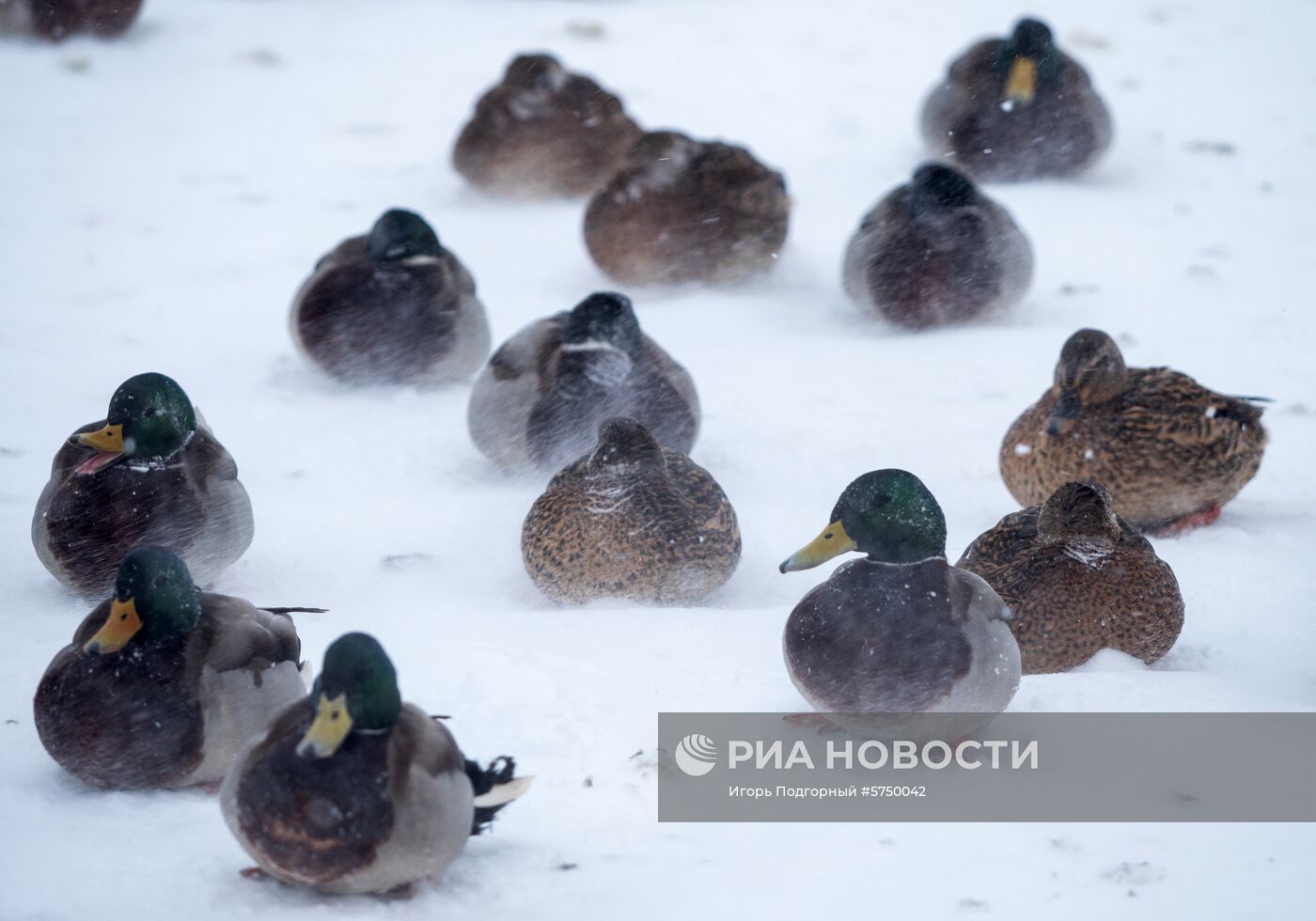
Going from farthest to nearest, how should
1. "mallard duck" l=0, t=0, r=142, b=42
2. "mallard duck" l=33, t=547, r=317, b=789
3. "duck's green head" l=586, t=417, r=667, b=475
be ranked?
"mallard duck" l=0, t=0, r=142, b=42 → "duck's green head" l=586, t=417, r=667, b=475 → "mallard duck" l=33, t=547, r=317, b=789

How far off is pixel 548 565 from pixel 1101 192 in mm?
4795

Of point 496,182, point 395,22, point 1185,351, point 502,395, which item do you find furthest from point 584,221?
point 395,22

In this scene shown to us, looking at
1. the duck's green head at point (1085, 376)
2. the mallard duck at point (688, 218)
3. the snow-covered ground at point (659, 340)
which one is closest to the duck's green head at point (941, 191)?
the snow-covered ground at point (659, 340)

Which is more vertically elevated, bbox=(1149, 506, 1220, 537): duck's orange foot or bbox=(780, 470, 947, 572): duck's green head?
bbox=(1149, 506, 1220, 537): duck's orange foot

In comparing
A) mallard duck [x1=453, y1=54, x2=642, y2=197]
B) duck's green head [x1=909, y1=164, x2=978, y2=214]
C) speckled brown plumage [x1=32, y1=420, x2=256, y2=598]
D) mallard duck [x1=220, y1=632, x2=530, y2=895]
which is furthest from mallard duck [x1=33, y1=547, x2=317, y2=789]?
mallard duck [x1=453, y1=54, x2=642, y2=197]

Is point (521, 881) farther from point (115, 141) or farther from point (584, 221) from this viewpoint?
point (115, 141)

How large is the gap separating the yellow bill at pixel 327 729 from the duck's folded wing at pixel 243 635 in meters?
0.61

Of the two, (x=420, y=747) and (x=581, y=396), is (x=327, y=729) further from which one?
(x=581, y=396)

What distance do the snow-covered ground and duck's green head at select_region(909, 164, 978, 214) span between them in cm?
57

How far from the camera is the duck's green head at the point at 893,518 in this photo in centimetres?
378

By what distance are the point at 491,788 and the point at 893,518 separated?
1166mm

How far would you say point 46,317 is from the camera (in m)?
6.83

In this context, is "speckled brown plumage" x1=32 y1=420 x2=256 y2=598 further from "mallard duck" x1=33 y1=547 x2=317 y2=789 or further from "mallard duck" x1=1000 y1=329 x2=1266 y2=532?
"mallard duck" x1=1000 y1=329 x2=1266 y2=532

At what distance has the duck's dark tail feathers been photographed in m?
3.21
